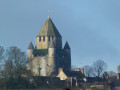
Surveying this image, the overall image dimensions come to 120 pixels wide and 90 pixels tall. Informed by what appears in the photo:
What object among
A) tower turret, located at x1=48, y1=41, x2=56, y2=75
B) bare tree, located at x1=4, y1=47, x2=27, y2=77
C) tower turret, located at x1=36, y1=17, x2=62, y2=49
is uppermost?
tower turret, located at x1=36, y1=17, x2=62, y2=49

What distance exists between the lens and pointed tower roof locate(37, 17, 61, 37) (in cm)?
14312

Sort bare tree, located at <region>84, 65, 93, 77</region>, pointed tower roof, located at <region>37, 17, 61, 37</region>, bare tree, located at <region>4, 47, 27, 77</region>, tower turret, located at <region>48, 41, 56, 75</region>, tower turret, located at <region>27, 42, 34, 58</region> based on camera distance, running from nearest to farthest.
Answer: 1. bare tree, located at <region>4, 47, 27, 77</region>
2. bare tree, located at <region>84, 65, 93, 77</region>
3. tower turret, located at <region>48, 41, 56, 75</region>
4. tower turret, located at <region>27, 42, 34, 58</region>
5. pointed tower roof, located at <region>37, 17, 61, 37</region>

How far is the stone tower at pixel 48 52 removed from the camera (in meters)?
130

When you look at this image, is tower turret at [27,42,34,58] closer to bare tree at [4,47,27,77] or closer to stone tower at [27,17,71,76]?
stone tower at [27,17,71,76]

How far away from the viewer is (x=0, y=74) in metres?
75.6

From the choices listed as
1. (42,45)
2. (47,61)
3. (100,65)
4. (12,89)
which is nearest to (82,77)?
(100,65)

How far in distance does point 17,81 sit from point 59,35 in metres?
71.7

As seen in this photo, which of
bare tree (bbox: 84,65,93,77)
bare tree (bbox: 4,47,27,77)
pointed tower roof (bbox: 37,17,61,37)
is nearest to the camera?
bare tree (bbox: 4,47,27,77)

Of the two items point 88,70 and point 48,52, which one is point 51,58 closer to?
point 48,52

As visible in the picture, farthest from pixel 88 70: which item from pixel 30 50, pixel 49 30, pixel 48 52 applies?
pixel 49 30

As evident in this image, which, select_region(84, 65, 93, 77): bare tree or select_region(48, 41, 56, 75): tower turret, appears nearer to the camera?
select_region(84, 65, 93, 77): bare tree

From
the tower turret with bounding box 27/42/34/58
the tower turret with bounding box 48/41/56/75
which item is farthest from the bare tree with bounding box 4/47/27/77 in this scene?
the tower turret with bounding box 27/42/34/58

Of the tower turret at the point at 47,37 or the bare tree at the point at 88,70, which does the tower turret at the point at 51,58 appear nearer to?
the tower turret at the point at 47,37

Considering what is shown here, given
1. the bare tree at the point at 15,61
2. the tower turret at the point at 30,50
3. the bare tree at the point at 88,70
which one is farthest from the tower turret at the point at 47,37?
the bare tree at the point at 15,61
